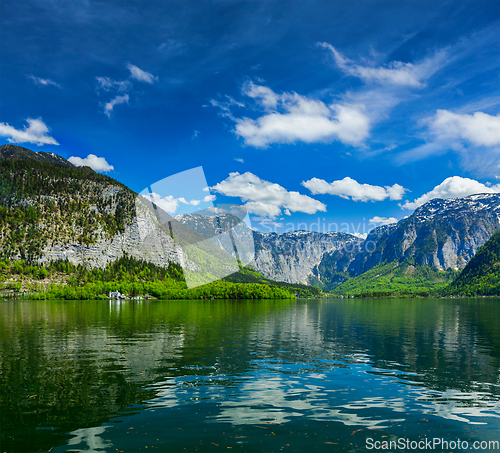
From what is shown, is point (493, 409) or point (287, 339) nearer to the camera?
point (493, 409)

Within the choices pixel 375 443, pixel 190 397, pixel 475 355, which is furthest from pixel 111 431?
pixel 475 355

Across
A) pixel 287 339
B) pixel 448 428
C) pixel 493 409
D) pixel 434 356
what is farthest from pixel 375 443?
pixel 287 339

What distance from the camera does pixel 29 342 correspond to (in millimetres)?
44250

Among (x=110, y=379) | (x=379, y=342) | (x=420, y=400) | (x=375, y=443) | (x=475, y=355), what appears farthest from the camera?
(x=379, y=342)

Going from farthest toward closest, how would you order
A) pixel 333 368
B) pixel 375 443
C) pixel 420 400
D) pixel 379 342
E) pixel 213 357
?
1. pixel 379 342
2. pixel 213 357
3. pixel 333 368
4. pixel 420 400
5. pixel 375 443

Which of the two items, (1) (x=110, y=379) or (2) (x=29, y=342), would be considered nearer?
(1) (x=110, y=379)

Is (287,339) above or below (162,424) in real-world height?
below

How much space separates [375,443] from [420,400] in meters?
8.48

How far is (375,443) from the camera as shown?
50.4 feet

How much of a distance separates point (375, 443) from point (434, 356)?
91.5 ft

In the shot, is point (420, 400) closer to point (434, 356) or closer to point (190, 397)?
point (190, 397)

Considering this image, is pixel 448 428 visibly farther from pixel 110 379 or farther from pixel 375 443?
pixel 110 379

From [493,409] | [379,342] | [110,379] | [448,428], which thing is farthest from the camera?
[379,342]

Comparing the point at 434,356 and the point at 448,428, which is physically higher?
the point at 448,428
